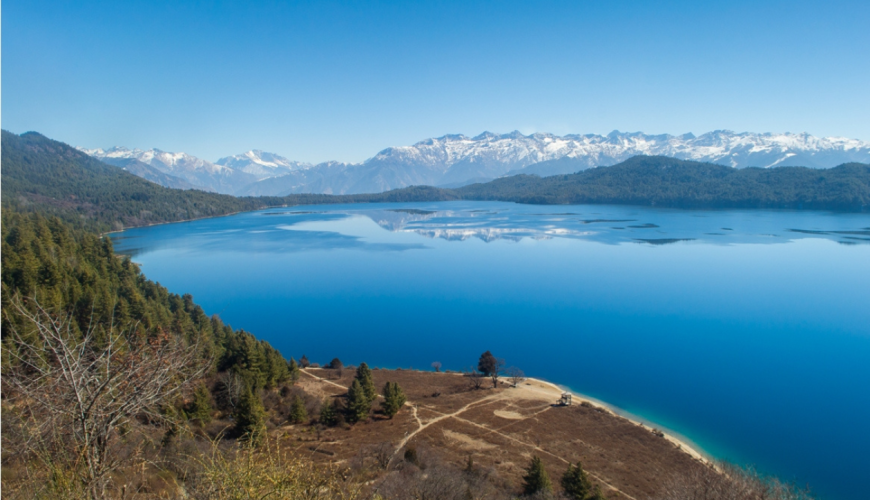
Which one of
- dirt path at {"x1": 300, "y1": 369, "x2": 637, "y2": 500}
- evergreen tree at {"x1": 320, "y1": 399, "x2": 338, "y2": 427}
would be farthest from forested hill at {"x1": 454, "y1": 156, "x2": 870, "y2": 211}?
evergreen tree at {"x1": 320, "y1": 399, "x2": 338, "y2": 427}

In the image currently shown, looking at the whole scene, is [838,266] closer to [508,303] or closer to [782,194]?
[508,303]

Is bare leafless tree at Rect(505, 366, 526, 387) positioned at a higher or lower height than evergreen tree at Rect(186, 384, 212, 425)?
lower

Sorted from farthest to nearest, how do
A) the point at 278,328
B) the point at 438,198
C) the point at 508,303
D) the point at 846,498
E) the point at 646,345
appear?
the point at 438,198 < the point at 508,303 < the point at 278,328 < the point at 646,345 < the point at 846,498

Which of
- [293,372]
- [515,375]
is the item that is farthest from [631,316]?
[293,372]

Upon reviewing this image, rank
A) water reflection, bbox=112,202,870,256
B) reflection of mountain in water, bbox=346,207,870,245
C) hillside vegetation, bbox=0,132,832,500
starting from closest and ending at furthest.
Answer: hillside vegetation, bbox=0,132,832,500
reflection of mountain in water, bbox=346,207,870,245
water reflection, bbox=112,202,870,256

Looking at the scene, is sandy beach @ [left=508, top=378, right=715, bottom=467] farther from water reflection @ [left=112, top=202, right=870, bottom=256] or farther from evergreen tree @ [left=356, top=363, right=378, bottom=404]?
water reflection @ [left=112, top=202, right=870, bottom=256]

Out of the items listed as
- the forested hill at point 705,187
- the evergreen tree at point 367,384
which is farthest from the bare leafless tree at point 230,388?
the forested hill at point 705,187

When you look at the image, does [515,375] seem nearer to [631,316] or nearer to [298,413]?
[298,413]

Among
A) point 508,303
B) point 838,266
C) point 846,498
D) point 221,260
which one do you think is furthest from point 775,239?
point 221,260
